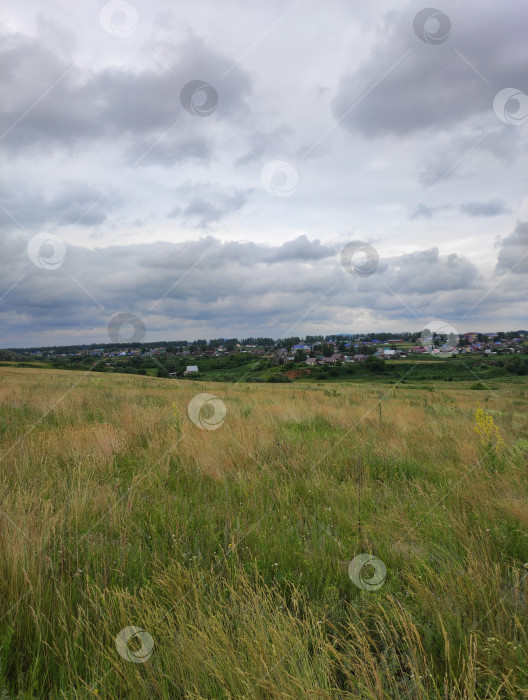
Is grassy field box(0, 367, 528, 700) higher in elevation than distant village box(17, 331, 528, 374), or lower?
lower

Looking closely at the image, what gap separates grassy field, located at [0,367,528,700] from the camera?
1.63 m

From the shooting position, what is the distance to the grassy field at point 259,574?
1626 mm

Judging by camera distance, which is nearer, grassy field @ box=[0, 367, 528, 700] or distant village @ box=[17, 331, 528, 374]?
grassy field @ box=[0, 367, 528, 700]

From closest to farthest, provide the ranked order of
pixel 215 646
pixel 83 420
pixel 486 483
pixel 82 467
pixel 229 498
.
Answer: pixel 215 646, pixel 229 498, pixel 486 483, pixel 82 467, pixel 83 420

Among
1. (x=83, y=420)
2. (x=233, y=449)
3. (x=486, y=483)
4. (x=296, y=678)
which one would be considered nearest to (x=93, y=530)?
(x=296, y=678)

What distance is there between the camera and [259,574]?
2.41 metres

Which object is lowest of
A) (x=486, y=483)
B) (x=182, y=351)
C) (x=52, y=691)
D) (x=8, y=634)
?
(x=52, y=691)

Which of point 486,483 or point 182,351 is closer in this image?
point 486,483

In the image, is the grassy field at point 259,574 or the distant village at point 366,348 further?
the distant village at point 366,348

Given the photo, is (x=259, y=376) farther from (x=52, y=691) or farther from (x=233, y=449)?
(x=52, y=691)

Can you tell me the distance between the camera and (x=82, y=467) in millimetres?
4289

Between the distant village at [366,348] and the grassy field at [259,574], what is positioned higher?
the distant village at [366,348]

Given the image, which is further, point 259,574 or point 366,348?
point 366,348

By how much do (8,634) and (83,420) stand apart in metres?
6.02
